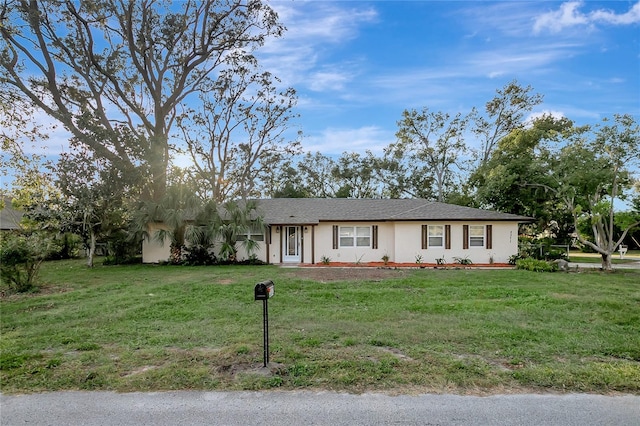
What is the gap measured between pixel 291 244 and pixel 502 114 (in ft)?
71.2

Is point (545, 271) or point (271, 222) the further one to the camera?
point (271, 222)

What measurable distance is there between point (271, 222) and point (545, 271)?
12.0 meters

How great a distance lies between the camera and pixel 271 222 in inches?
658

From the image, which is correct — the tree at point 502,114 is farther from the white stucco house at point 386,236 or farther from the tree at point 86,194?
the tree at point 86,194

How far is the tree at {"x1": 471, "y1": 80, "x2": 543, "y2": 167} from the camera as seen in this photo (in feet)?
87.7

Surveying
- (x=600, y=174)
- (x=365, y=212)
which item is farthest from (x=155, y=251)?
(x=600, y=174)

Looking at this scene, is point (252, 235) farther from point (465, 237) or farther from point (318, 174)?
point (318, 174)

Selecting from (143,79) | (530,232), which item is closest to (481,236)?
(530,232)

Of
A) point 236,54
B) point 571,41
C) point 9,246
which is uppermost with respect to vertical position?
point 236,54

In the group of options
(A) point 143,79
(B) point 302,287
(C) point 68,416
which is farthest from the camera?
(A) point 143,79

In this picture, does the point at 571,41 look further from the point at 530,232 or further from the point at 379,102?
the point at 530,232

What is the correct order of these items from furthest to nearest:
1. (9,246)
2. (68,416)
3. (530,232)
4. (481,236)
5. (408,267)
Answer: (530,232)
(481,236)
(408,267)
(9,246)
(68,416)

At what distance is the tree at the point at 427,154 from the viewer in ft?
96.5

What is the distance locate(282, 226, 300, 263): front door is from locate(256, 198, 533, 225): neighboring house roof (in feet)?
2.18
